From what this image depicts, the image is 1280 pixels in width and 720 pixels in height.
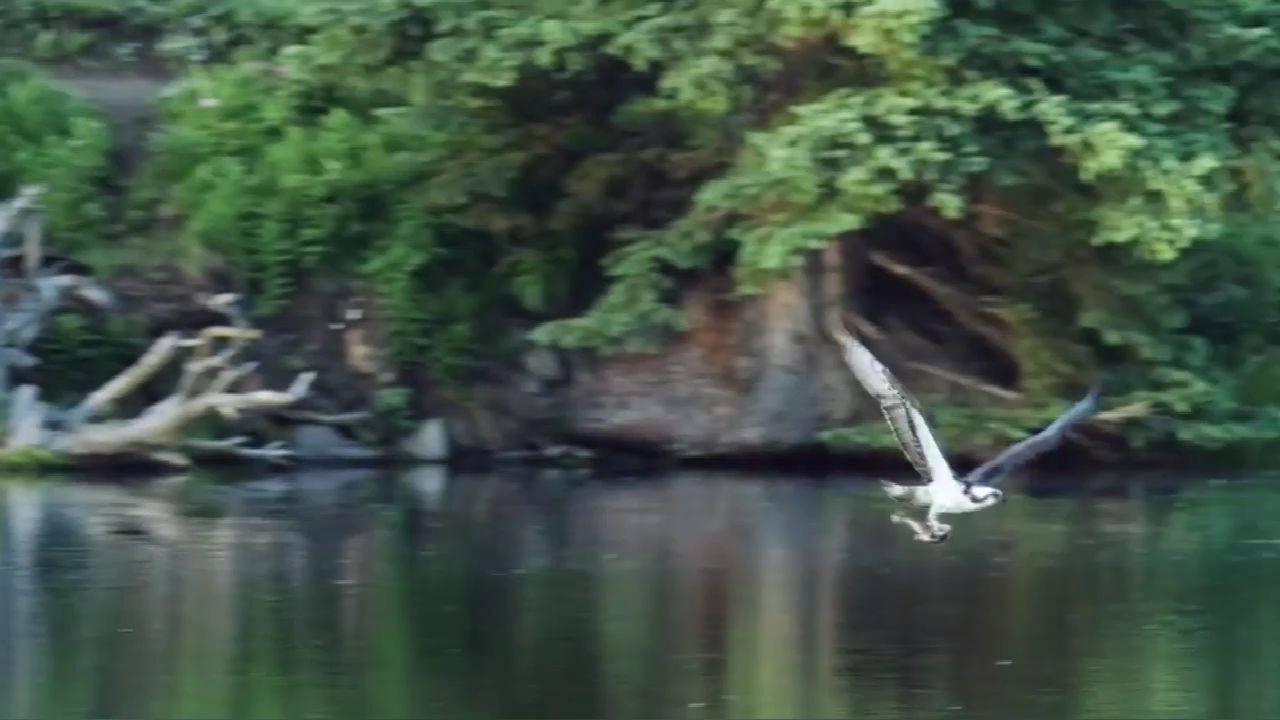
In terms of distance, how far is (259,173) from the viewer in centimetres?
2089

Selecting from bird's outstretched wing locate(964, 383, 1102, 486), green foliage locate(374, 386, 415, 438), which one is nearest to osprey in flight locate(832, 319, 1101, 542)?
bird's outstretched wing locate(964, 383, 1102, 486)

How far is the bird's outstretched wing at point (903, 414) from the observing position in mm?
12781

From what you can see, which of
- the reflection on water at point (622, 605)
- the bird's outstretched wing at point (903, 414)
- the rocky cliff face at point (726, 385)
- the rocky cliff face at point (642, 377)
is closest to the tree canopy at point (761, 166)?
the rocky cliff face at point (642, 377)

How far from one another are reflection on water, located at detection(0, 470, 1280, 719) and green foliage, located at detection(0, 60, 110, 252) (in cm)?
293

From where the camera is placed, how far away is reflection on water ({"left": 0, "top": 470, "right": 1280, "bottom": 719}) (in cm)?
1148

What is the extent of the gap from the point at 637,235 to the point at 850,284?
1.79 m

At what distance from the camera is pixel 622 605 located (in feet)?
45.1

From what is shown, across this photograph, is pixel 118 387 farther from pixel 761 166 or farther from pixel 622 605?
pixel 622 605

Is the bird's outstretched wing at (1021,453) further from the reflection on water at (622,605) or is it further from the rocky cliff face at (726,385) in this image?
the rocky cliff face at (726,385)

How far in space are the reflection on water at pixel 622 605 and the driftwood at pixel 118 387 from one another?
75 cm

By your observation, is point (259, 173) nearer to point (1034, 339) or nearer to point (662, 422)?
point (662, 422)

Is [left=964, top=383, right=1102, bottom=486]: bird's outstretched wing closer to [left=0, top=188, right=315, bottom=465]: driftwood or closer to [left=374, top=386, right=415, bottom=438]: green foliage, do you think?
[left=0, top=188, right=315, bottom=465]: driftwood

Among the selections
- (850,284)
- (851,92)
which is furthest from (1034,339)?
(851,92)

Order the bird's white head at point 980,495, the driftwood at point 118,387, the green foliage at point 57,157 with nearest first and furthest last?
the bird's white head at point 980,495, the driftwood at point 118,387, the green foliage at point 57,157
